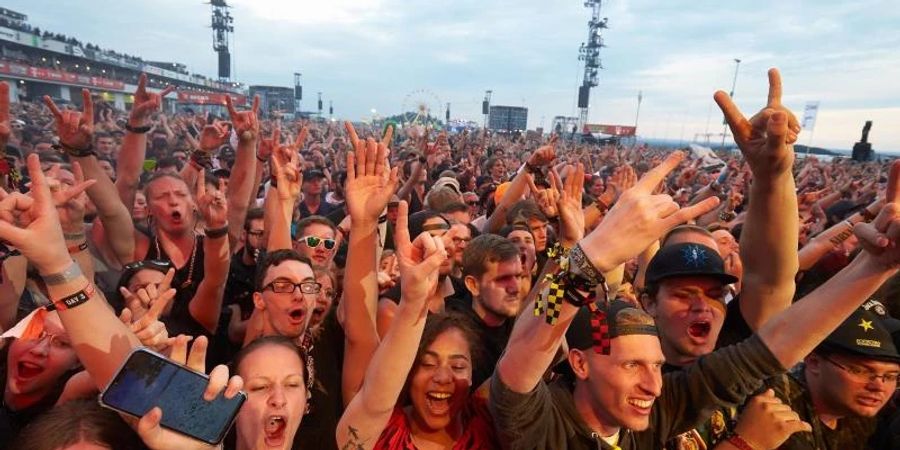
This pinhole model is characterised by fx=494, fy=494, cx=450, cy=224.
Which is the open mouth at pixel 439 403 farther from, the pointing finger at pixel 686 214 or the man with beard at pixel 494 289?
the pointing finger at pixel 686 214

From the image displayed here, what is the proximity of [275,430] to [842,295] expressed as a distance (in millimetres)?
2385

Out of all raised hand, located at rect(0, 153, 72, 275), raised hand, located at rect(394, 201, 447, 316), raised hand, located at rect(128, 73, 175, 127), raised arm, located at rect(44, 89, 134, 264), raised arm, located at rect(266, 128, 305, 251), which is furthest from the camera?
raised hand, located at rect(128, 73, 175, 127)

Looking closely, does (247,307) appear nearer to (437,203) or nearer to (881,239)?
(437,203)

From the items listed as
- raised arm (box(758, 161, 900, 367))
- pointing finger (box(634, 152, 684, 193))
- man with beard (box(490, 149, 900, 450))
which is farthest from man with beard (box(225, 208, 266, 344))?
raised arm (box(758, 161, 900, 367))

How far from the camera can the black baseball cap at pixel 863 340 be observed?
7.77ft

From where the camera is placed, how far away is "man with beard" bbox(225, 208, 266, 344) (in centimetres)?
315

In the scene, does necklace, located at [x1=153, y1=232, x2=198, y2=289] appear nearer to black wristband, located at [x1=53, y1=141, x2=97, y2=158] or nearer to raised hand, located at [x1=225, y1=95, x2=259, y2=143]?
black wristband, located at [x1=53, y1=141, x2=97, y2=158]

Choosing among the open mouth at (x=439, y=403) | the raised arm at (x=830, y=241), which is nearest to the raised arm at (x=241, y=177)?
the open mouth at (x=439, y=403)

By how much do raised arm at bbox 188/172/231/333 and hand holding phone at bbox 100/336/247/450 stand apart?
5.60 ft

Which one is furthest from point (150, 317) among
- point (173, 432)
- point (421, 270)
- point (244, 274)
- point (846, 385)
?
point (846, 385)

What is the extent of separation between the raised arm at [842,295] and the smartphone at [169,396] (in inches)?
85.1

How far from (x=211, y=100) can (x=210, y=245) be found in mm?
36449

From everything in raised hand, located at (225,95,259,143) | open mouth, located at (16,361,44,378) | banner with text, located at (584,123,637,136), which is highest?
banner with text, located at (584,123,637,136)

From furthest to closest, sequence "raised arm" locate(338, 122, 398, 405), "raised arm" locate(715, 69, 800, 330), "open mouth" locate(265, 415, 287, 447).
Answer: "raised arm" locate(338, 122, 398, 405), "raised arm" locate(715, 69, 800, 330), "open mouth" locate(265, 415, 287, 447)
